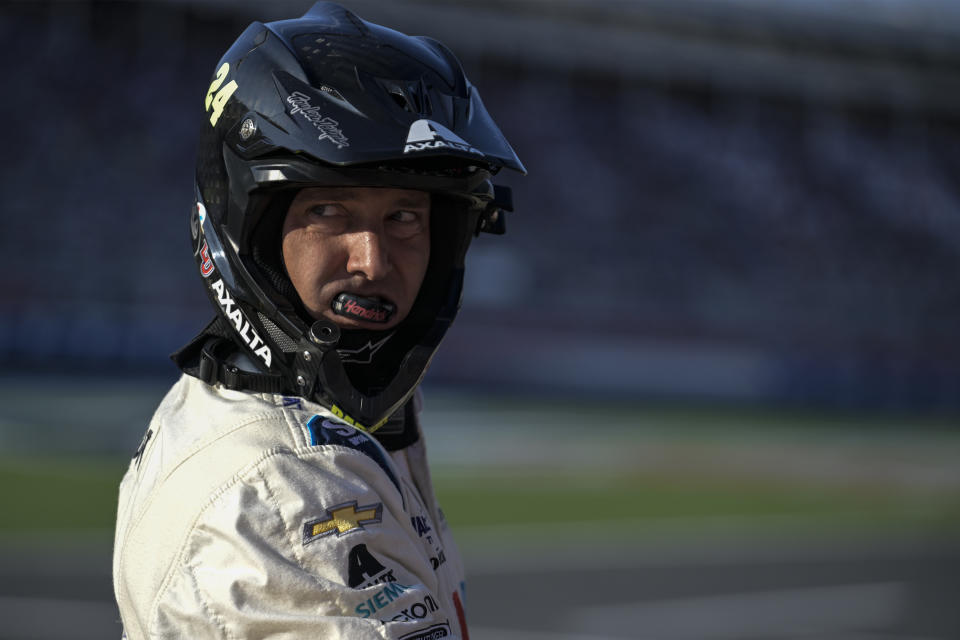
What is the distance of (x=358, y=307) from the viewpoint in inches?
67.5

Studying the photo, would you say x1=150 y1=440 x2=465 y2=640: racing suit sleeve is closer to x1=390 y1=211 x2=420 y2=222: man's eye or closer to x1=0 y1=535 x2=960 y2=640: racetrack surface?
x1=390 y1=211 x2=420 y2=222: man's eye

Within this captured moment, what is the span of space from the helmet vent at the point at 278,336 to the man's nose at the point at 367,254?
17cm

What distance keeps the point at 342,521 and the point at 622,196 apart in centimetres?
2312

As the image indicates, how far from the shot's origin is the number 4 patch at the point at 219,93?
1.82 m

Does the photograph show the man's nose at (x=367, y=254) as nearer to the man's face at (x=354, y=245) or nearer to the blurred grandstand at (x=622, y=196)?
the man's face at (x=354, y=245)

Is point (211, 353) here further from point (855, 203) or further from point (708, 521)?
point (855, 203)

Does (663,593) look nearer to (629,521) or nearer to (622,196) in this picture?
(629,521)

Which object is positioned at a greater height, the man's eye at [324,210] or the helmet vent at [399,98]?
the helmet vent at [399,98]

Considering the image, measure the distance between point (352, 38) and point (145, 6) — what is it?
71.6 ft

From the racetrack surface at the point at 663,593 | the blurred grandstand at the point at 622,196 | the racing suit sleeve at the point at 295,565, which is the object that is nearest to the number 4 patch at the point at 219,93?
the racing suit sleeve at the point at 295,565

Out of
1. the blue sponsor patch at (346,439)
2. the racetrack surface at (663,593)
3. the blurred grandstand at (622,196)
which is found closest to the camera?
the blue sponsor patch at (346,439)

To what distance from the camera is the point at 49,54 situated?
20906 mm

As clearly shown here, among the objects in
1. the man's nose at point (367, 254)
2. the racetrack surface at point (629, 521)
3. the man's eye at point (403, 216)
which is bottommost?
the racetrack surface at point (629, 521)

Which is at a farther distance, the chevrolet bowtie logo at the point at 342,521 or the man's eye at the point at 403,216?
the man's eye at the point at 403,216
